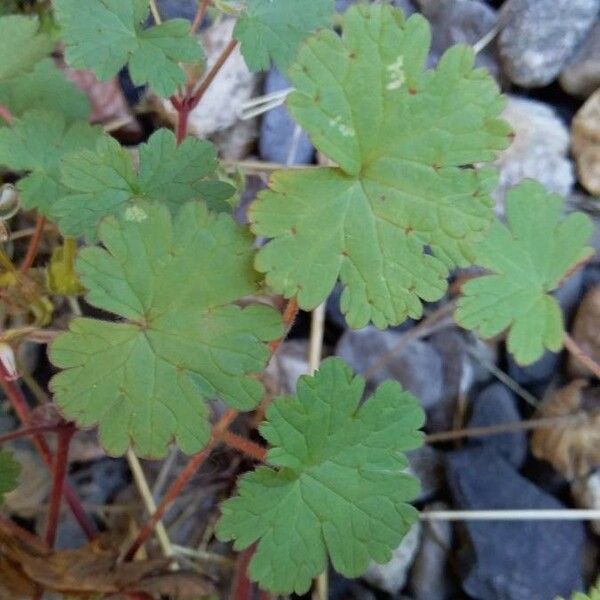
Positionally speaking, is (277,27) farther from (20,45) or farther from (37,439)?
(37,439)

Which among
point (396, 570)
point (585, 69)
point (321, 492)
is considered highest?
point (585, 69)

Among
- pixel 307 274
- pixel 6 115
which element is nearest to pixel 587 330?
pixel 307 274

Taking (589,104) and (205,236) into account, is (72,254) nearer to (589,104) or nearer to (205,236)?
(205,236)

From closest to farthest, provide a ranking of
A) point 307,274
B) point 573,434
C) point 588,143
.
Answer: point 307,274 < point 573,434 < point 588,143

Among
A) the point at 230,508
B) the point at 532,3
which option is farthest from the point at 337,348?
the point at 532,3

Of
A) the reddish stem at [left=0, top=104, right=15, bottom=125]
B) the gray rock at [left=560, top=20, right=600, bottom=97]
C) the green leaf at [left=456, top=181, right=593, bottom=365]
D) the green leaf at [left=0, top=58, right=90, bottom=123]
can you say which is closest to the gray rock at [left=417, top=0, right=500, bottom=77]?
the gray rock at [left=560, top=20, right=600, bottom=97]

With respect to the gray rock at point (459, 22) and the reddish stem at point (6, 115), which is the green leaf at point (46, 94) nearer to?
the reddish stem at point (6, 115)

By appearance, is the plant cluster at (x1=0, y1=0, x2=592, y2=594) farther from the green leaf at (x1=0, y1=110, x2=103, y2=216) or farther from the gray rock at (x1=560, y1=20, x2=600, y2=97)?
the gray rock at (x1=560, y1=20, x2=600, y2=97)
